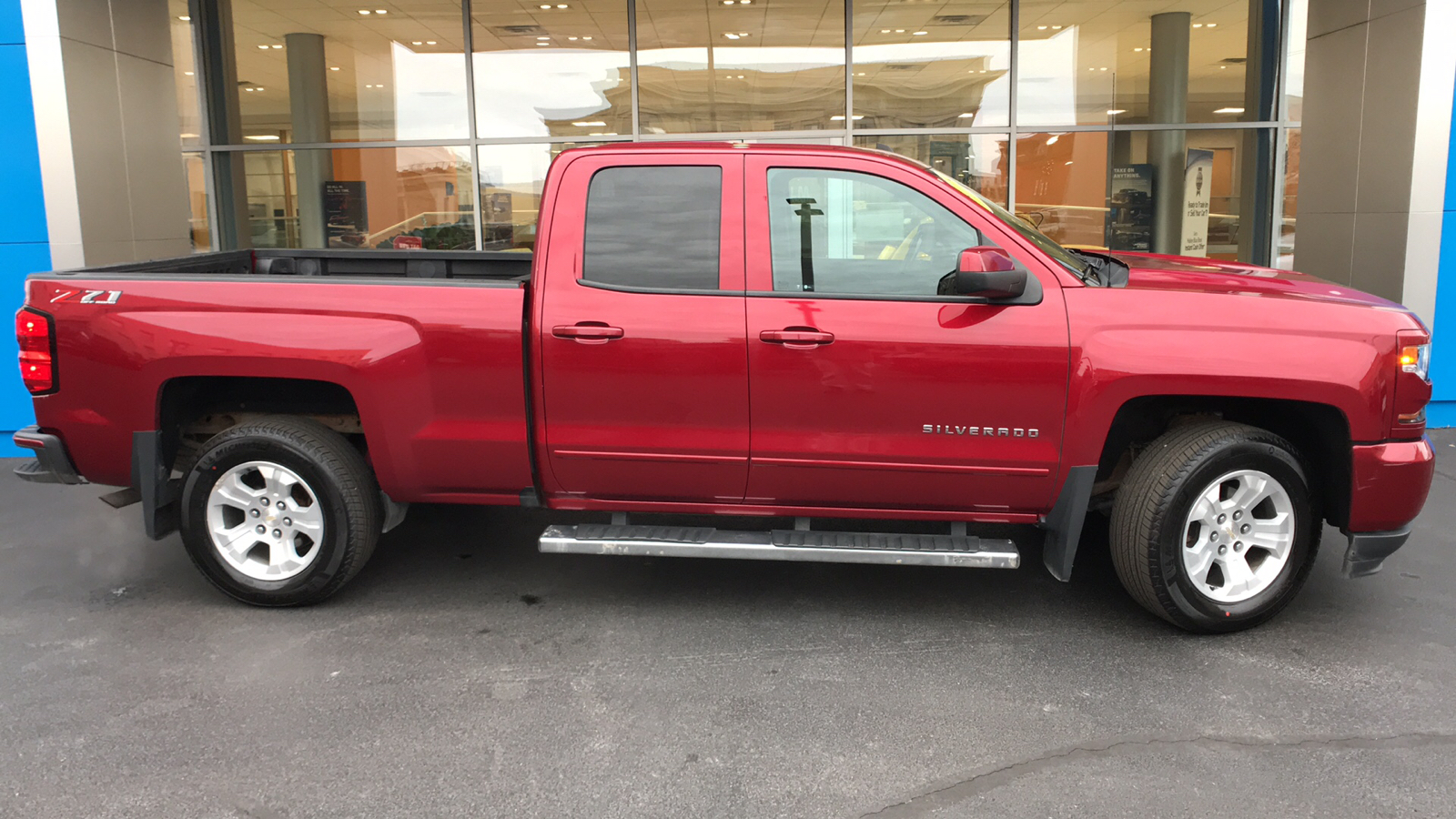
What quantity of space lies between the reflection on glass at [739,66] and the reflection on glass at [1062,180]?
6.95ft

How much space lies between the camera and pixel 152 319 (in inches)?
170

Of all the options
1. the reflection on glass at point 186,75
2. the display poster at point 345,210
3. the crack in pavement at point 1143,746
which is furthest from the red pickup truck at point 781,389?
the reflection on glass at point 186,75

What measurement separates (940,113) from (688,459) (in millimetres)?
8208

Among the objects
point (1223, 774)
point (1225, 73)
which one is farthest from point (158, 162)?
point (1225, 73)

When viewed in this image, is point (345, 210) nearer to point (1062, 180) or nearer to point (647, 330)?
point (1062, 180)

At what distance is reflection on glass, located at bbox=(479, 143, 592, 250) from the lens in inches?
446

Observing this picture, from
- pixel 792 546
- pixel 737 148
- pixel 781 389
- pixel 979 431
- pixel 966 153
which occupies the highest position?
pixel 966 153

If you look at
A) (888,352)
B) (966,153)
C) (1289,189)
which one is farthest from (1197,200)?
(888,352)

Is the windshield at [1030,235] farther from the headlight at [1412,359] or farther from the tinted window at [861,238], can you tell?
the headlight at [1412,359]

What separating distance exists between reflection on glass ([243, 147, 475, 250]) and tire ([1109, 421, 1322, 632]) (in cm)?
889

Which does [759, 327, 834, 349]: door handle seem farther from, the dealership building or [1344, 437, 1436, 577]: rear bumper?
the dealership building

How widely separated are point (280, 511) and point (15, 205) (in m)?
4.58

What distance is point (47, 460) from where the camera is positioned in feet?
14.7

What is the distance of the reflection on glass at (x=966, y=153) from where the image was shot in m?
11.2
